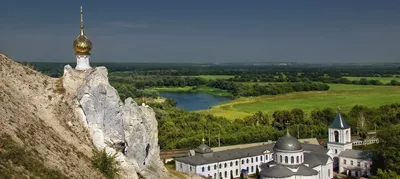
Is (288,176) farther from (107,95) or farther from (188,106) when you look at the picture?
(188,106)

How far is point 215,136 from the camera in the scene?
52.2 meters

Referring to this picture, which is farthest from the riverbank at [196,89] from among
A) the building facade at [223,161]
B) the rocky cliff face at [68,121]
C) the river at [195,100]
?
the rocky cliff face at [68,121]

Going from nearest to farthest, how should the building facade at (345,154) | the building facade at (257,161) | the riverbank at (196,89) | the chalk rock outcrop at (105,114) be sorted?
the chalk rock outcrop at (105,114)
the building facade at (257,161)
the building facade at (345,154)
the riverbank at (196,89)

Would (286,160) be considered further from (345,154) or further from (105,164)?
(105,164)

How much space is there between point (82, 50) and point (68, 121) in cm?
393

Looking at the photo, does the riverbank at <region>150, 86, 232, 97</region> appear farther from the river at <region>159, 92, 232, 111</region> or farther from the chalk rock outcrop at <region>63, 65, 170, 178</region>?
the chalk rock outcrop at <region>63, 65, 170, 178</region>

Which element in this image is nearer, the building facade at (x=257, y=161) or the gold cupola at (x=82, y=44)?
the gold cupola at (x=82, y=44)

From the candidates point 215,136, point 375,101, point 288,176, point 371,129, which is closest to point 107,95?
point 288,176

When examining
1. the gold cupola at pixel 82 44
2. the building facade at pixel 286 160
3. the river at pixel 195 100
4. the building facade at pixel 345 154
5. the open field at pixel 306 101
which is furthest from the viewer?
the river at pixel 195 100

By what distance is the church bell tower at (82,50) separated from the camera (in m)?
21.2

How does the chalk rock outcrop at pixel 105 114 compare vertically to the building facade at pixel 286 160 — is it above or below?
above

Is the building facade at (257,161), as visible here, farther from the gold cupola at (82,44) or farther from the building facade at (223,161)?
the gold cupola at (82,44)

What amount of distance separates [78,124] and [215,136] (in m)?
34.0

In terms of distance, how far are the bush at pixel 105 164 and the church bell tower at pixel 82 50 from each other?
16.5ft
